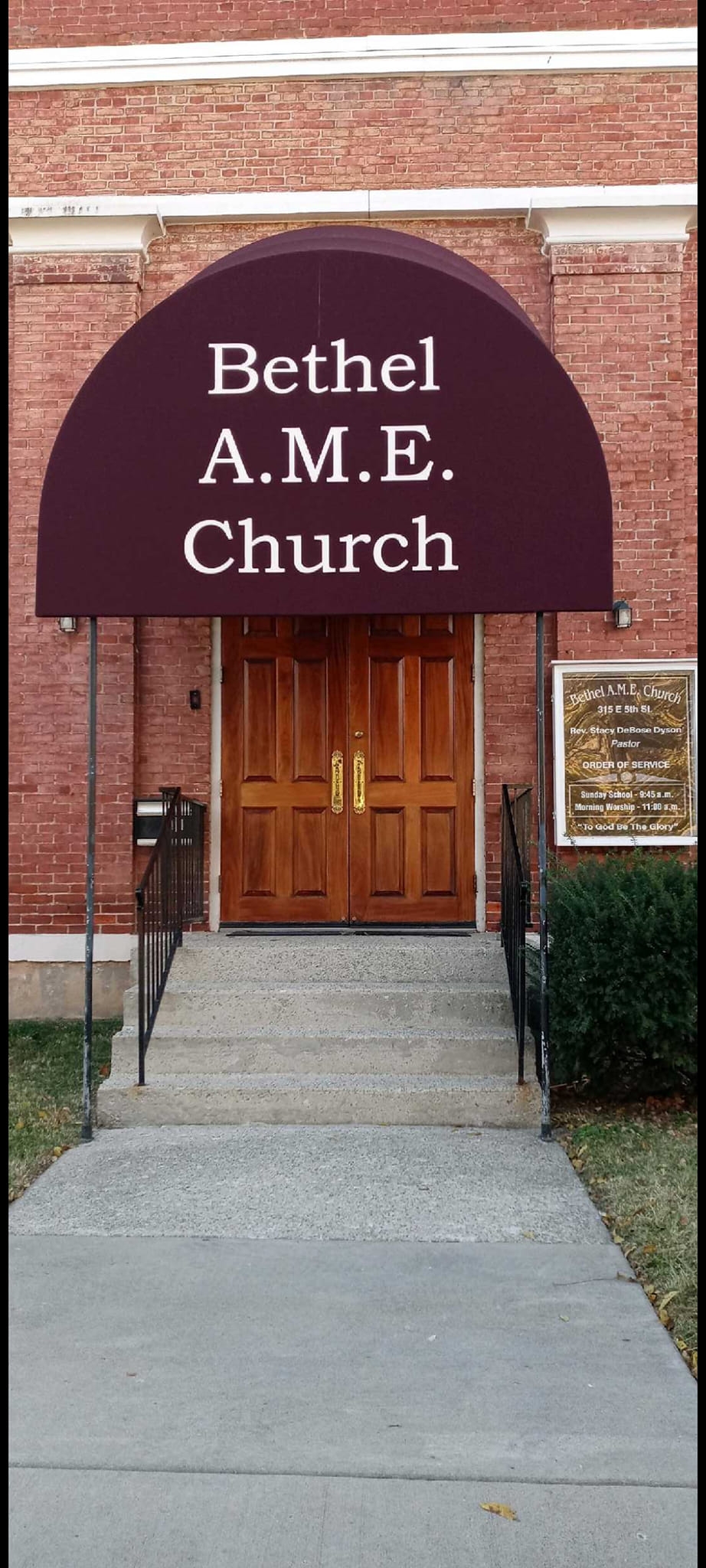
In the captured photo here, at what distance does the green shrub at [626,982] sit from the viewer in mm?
6922

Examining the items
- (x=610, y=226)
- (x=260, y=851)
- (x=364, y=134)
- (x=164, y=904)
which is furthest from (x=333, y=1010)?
(x=364, y=134)

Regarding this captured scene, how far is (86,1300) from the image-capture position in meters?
4.67

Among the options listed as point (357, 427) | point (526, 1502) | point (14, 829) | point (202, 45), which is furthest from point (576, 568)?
point (202, 45)

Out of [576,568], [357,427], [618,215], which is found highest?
[618,215]

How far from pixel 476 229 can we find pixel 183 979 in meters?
5.97

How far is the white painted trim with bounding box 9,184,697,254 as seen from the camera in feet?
31.2

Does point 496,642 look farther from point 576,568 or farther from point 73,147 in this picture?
point 73,147

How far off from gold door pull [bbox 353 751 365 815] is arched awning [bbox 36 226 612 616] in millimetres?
3183

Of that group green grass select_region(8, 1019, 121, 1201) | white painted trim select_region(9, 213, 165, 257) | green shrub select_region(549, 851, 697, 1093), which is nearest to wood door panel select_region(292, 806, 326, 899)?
green grass select_region(8, 1019, 121, 1201)

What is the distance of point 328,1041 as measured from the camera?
7.57 metres

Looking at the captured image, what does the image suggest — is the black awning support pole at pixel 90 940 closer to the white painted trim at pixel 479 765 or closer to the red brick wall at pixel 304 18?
the white painted trim at pixel 479 765

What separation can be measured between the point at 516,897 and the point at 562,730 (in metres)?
2.13

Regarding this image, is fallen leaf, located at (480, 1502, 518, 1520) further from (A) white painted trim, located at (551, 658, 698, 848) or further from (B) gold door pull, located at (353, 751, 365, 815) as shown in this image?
(B) gold door pull, located at (353, 751, 365, 815)

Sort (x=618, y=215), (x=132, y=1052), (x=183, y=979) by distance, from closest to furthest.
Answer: (x=132, y=1052) → (x=183, y=979) → (x=618, y=215)
